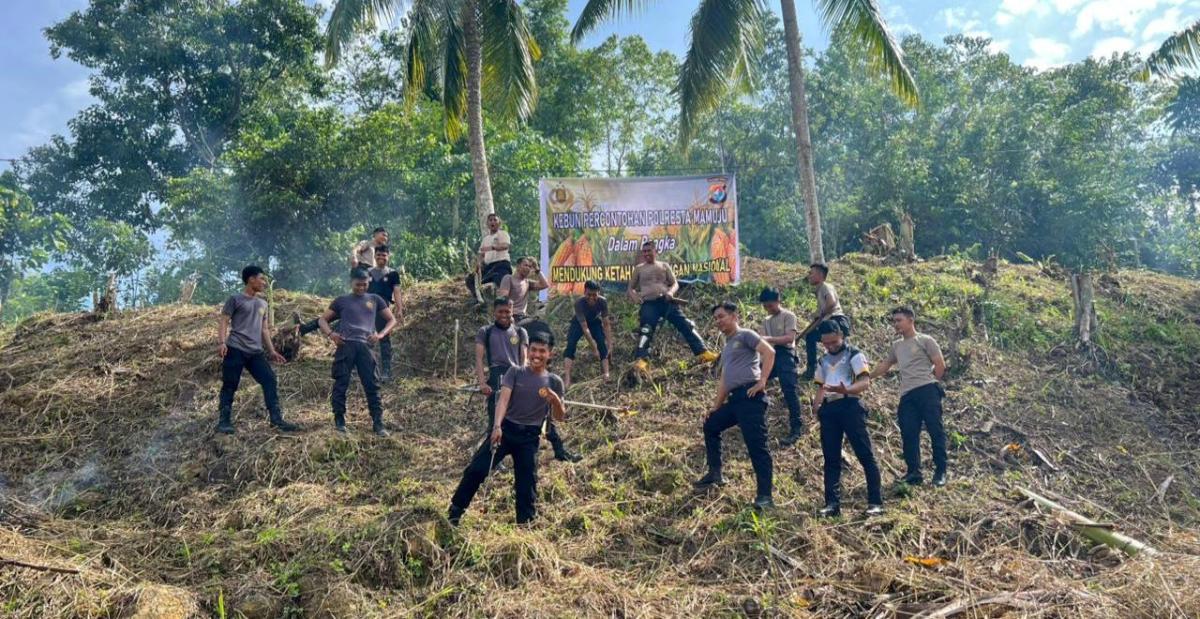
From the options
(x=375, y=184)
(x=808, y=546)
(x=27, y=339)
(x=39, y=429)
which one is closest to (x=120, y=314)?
(x=27, y=339)

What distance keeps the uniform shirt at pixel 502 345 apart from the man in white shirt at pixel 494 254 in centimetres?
322

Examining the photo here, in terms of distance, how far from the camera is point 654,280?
945cm

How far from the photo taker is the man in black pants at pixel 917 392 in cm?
681

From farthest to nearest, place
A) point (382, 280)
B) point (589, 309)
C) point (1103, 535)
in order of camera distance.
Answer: point (382, 280), point (589, 309), point (1103, 535)

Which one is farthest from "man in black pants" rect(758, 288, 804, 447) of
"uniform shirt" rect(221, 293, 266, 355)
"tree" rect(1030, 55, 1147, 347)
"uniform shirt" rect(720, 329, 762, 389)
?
"tree" rect(1030, 55, 1147, 347)

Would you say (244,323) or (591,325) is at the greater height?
(244,323)

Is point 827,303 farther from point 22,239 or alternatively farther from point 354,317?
point 22,239

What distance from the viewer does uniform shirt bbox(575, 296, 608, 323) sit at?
9203 millimetres

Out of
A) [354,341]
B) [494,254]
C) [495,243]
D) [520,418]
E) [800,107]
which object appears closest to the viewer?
[520,418]

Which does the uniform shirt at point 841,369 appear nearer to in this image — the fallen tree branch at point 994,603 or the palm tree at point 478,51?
the fallen tree branch at point 994,603

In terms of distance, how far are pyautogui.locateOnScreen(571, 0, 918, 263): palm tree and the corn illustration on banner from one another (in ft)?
4.48

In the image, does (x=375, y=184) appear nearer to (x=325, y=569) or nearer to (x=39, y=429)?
(x=39, y=429)

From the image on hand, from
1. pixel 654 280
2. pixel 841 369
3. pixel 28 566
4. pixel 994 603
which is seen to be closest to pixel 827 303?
pixel 654 280

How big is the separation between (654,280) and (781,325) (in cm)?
214
